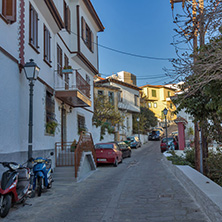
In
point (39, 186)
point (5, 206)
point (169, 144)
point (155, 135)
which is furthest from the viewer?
point (155, 135)

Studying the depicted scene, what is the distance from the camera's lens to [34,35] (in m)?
11.1

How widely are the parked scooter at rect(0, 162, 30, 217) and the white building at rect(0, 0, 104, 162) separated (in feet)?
3.77

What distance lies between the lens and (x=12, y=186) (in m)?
6.05

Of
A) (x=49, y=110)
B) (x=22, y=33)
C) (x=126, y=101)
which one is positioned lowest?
(x=49, y=110)

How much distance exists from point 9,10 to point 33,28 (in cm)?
237

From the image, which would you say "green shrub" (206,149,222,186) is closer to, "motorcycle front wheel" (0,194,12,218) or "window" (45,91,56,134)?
"motorcycle front wheel" (0,194,12,218)

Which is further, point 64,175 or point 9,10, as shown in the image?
point 64,175

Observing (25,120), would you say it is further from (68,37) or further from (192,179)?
(68,37)

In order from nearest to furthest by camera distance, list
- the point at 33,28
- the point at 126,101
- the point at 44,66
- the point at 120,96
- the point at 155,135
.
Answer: the point at 33,28 < the point at 44,66 < the point at 120,96 < the point at 126,101 < the point at 155,135

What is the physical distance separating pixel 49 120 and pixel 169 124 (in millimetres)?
45686

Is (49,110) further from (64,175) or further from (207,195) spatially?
(207,195)

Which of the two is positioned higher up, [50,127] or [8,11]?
[8,11]

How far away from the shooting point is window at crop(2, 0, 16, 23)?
27.9 ft

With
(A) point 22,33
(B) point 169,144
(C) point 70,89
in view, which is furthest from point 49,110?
(B) point 169,144
